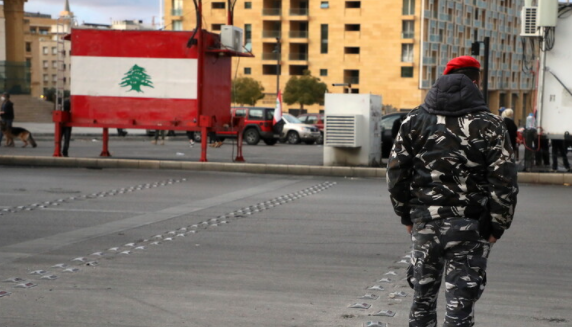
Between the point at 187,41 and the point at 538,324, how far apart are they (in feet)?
54.0

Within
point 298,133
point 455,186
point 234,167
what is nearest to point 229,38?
point 234,167

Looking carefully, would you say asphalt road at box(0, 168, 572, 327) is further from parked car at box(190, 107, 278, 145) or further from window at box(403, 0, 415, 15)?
window at box(403, 0, 415, 15)

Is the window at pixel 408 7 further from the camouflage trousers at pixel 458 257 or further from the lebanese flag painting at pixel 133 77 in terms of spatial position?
the camouflage trousers at pixel 458 257

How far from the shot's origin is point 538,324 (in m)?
6.43

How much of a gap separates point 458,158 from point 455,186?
0.47ft

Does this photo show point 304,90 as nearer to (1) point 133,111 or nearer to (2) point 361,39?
(2) point 361,39

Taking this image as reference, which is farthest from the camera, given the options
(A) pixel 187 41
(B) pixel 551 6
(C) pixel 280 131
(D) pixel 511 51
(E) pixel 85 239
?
(D) pixel 511 51

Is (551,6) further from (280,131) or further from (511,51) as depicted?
(511,51)

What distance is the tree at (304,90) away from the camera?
89562mm

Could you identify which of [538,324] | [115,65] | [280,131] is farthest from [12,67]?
[538,324]

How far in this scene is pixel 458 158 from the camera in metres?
4.79

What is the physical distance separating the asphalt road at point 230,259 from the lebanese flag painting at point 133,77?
6.07m

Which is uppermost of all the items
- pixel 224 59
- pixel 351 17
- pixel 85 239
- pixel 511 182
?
pixel 351 17

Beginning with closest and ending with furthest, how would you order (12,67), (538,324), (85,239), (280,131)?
(538,324)
(85,239)
(280,131)
(12,67)
